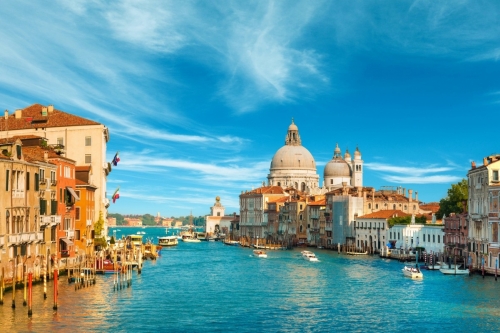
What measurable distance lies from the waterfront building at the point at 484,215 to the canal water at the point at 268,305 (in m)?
2.13

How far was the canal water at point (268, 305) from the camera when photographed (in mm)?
26203

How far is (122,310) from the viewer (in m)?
29.2

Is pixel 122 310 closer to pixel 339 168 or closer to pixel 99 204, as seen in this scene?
pixel 99 204

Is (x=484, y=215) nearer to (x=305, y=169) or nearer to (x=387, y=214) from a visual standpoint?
(x=387, y=214)

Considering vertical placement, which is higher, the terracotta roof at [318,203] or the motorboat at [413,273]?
the terracotta roof at [318,203]

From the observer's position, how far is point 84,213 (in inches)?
1724

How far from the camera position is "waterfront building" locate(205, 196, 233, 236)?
147m

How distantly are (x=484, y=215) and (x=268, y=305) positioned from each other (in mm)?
17923

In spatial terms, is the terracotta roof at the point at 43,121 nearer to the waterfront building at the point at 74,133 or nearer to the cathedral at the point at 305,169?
the waterfront building at the point at 74,133

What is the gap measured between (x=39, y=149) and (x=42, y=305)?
12.3 meters

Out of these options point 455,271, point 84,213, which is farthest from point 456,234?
point 84,213

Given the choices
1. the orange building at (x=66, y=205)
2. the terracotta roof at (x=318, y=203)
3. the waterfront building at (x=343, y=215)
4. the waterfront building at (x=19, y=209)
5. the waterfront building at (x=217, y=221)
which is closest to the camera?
the waterfront building at (x=19, y=209)

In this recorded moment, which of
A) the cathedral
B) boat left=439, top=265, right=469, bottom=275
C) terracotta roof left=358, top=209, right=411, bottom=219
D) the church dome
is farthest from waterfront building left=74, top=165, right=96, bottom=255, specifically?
the church dome

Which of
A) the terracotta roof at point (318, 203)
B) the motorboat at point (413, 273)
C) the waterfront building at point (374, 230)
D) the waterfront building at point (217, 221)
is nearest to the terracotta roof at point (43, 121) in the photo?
the motorboat at point (413, 273)
